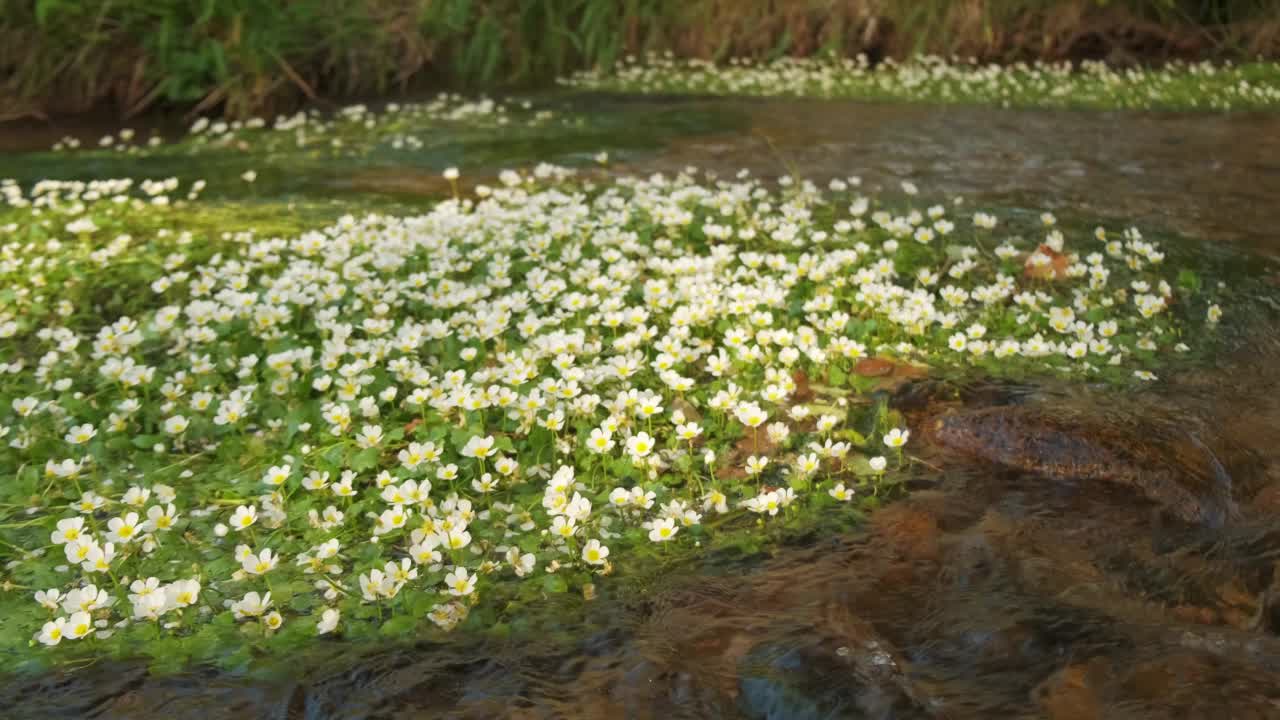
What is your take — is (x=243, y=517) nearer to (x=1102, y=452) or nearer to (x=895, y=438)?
(x=895, y=438)

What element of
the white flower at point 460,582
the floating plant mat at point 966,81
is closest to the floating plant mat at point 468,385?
the white flower at point 460,582

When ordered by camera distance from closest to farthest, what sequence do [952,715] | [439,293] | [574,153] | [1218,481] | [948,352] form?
[952,715]
[1218,481]
[948,352]
[439,293]
[574,153]

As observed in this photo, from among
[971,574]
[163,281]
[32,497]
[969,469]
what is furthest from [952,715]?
[163,281]

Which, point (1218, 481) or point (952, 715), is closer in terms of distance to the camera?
point (952, 715)

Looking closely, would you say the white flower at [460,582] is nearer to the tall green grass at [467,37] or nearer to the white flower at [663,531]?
the white flower at [663,531]

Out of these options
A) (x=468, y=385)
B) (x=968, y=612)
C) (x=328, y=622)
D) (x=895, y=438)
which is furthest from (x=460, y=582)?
(x=895, y=438)

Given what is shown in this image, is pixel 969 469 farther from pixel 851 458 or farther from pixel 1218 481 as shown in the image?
pixel 1218 481
